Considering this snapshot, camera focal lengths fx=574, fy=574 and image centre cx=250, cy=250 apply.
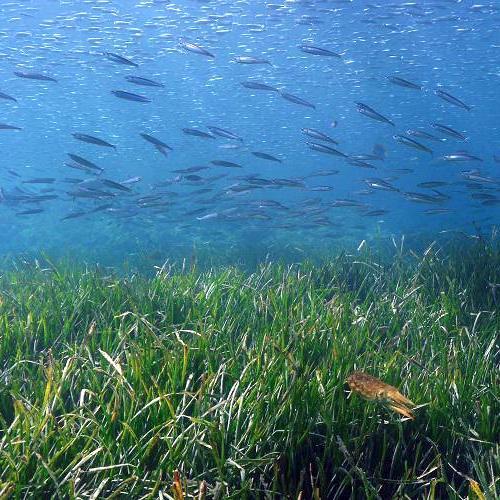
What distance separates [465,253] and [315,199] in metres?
5.17

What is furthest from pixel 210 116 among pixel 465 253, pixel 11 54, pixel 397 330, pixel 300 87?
pixel 397 330

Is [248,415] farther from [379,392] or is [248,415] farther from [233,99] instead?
[233,99]

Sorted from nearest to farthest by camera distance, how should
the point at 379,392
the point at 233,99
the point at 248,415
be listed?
1. the point at 248,415
2. the point at 379,392
3. the point at 233,99

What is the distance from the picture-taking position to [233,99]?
107 ft

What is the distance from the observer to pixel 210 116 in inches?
1449

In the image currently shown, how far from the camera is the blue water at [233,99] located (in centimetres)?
1268

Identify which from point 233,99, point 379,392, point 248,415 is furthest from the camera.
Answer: point 233,99

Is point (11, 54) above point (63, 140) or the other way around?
above

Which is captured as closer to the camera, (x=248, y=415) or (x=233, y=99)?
(x=248, y=415)

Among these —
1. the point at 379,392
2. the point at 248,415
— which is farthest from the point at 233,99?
the point at 248,415

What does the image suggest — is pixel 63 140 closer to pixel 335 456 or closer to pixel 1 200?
pixel 1 200

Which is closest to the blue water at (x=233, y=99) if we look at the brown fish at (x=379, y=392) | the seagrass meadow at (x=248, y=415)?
the seagrass meadow at (x=248, y=415)

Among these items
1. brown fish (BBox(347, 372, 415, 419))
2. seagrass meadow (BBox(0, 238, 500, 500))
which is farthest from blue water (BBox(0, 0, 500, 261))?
brown fish (BBox(347, 372, 415, 419))

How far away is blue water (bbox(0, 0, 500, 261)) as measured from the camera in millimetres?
12680
